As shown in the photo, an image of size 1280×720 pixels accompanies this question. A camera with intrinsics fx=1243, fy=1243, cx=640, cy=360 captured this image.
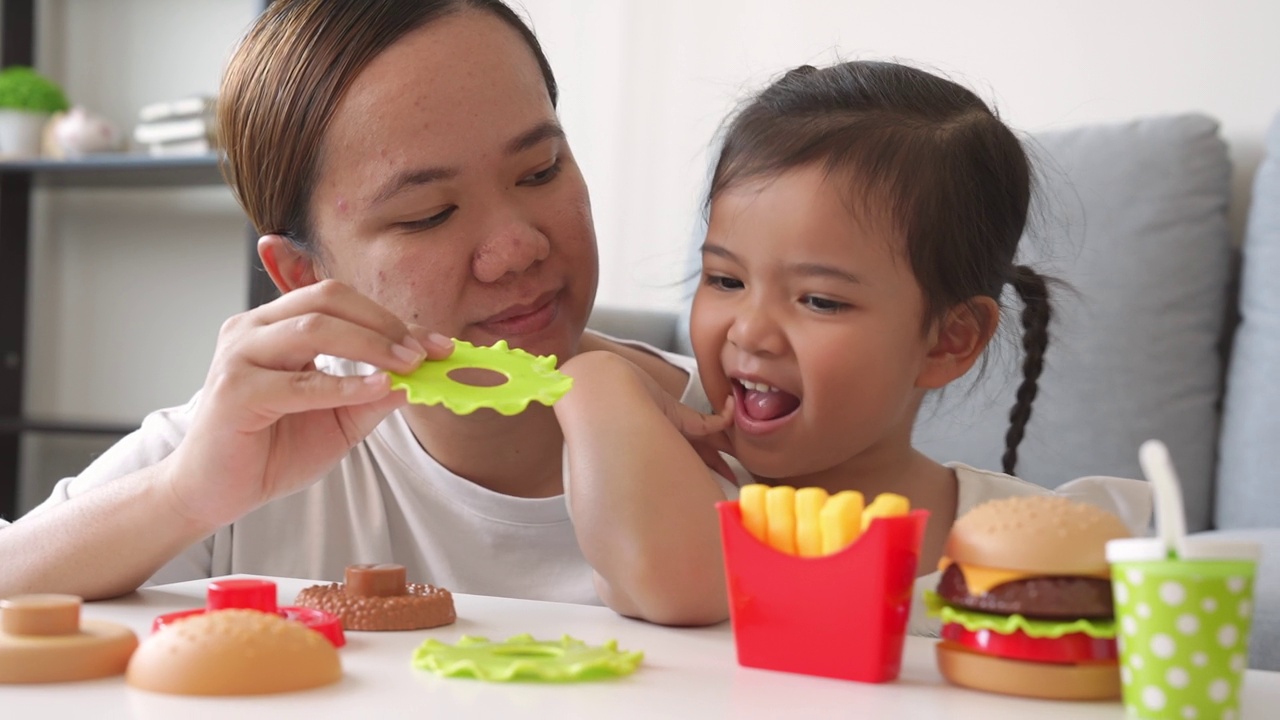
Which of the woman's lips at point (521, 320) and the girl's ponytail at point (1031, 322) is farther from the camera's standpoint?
the girl's ponytail at point (1031, 322)

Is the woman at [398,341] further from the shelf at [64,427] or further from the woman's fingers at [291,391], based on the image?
the shelf at [64,427]

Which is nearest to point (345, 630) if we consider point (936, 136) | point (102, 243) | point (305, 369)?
point (305, 369)

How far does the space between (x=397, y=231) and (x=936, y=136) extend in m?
0.52

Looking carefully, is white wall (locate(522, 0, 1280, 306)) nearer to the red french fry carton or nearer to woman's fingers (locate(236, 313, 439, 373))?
woman's fingers (locate(236, 313, 439, 373))

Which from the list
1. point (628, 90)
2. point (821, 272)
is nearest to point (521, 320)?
point (821, 272)

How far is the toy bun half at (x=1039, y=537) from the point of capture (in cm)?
61

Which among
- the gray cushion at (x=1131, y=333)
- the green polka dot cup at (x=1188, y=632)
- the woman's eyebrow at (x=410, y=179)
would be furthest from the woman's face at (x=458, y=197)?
the gray cushion at (x=1131, y=333)

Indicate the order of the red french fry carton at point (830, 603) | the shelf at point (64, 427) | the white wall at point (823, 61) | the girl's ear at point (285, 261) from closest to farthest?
the red french fry carton at point (830, 603) < the girl's ear at point (285, 261) < the white wall at point (823, 61) < the shelf at point (64, 427)

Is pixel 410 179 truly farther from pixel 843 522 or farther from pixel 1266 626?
pixel 1266 626

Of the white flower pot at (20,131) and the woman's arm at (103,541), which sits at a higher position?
the white flower pot at (20,131)

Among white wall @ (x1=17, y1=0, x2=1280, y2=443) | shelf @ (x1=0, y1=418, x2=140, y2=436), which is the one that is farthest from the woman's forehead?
shelf @ (x1=0, y1=418, x2=140, y2=436)

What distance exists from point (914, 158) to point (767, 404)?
0.86 ft

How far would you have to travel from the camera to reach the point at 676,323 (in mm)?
2447

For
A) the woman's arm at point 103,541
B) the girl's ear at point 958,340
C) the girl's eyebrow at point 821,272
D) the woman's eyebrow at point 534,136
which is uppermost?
the woman's eyebrow at point 534,136
